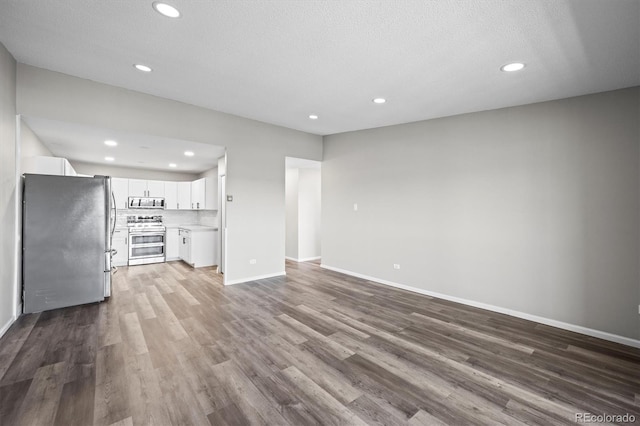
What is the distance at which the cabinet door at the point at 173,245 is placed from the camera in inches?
278

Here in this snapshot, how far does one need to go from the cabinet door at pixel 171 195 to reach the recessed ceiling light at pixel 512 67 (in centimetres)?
758

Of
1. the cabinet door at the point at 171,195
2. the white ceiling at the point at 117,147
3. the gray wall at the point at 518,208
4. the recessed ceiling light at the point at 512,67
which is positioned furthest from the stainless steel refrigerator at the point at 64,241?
the recessed ceiling light at the point at 512,67

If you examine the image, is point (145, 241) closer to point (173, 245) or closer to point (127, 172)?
point (173, 245)

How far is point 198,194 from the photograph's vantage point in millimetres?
7148

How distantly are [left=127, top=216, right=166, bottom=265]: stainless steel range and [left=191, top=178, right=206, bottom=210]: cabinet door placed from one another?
3.30ft

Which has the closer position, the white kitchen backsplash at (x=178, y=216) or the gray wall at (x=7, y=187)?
the gray wall at (x=7, y=187)

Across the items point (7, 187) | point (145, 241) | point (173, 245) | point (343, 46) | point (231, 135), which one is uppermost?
point (343, 46)

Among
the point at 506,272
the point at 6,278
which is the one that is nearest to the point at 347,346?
the point at 506,272

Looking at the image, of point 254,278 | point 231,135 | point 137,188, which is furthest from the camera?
point 137,188

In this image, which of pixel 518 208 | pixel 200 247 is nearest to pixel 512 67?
pixel 518 208

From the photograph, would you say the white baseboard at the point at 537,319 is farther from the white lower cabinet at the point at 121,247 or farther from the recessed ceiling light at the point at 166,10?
the white lower cabinet at the point at 121,247

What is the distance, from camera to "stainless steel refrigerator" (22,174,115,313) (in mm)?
3451

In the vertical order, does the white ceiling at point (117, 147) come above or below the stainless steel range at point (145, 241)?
above

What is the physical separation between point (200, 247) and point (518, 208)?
6230 millimetres
